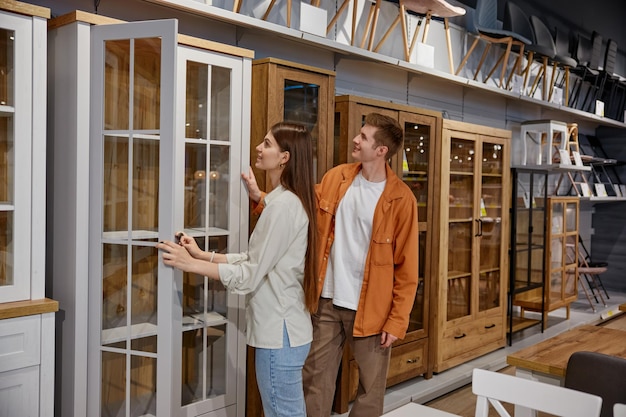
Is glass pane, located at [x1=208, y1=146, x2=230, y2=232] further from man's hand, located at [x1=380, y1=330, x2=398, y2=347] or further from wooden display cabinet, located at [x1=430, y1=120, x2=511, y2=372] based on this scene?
wooden display cabinet, located at [x1=430, y1=120, x2=511, y2=372]

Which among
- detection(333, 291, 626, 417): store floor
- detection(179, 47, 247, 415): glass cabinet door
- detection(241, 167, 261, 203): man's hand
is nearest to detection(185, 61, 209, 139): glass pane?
detection(179, 47, 247, 415): glass cabinet door

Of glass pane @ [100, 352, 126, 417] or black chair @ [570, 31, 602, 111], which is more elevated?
black chair @ [570, 31, 602, 111]

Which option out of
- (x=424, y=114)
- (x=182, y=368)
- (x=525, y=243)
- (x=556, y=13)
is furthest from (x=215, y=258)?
(x=556, y=13)

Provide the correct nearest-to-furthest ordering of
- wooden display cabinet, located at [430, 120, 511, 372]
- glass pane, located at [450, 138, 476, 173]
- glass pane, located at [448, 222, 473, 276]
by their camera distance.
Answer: wooden display cabinet, located at [430, 120, 511, 372], glass pane, located at [450, 138, 476, 173], glass pane, located at [448, 222, 473, 276]

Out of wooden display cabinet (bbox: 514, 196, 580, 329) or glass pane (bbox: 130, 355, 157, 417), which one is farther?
wooden display cabinet (bbox: 514, 196, 580, 329)

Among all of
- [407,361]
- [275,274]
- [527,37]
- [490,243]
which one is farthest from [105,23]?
[527,37]

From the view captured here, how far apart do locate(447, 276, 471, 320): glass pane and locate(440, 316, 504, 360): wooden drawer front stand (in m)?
0.11

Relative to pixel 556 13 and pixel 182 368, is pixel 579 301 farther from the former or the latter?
pixel 182 368

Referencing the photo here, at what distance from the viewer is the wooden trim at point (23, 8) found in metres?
2.37

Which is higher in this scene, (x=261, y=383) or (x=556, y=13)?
(x=556, y=13)

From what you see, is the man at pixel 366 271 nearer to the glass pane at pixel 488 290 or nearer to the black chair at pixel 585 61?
the glass pane at pixel 488 290

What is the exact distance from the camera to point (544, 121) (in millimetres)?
6699

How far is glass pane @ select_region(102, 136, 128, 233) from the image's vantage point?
263 cm

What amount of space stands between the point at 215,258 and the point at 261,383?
1.88 ft
